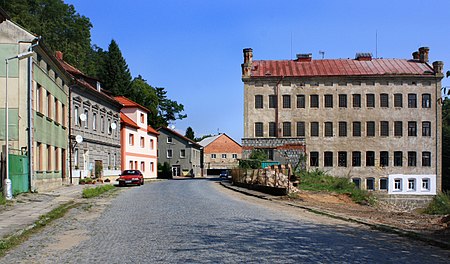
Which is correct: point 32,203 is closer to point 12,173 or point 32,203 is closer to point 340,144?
point 12,173

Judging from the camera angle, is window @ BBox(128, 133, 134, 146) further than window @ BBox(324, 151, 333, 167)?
Yes

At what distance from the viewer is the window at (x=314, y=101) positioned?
57438 millimetres

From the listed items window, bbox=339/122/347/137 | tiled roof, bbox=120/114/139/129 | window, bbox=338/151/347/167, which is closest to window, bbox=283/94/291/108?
window, bbox=339/122/347/137

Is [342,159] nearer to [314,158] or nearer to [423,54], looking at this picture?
[314,158]

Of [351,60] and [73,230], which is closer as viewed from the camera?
[73,230]

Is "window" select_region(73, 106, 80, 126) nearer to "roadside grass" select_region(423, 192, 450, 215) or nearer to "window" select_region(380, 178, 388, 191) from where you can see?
"roadside grass" select_region(423, 192, 450, 215)

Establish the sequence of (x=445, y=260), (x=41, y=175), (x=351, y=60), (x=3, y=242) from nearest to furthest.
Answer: (x=445, y=260), (x=3, y=242), (x=41, y=175), (x=351, y=60)

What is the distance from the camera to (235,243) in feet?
33.2

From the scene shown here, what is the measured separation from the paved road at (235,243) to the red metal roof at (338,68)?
43530mm

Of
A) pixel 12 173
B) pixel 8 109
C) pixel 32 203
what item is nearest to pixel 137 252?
pixel 32 203

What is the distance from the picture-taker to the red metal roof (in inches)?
2255

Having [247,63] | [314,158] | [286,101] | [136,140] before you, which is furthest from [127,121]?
[314,158]

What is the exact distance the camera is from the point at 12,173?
22.2 metres

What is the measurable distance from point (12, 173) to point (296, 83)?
39586mm
